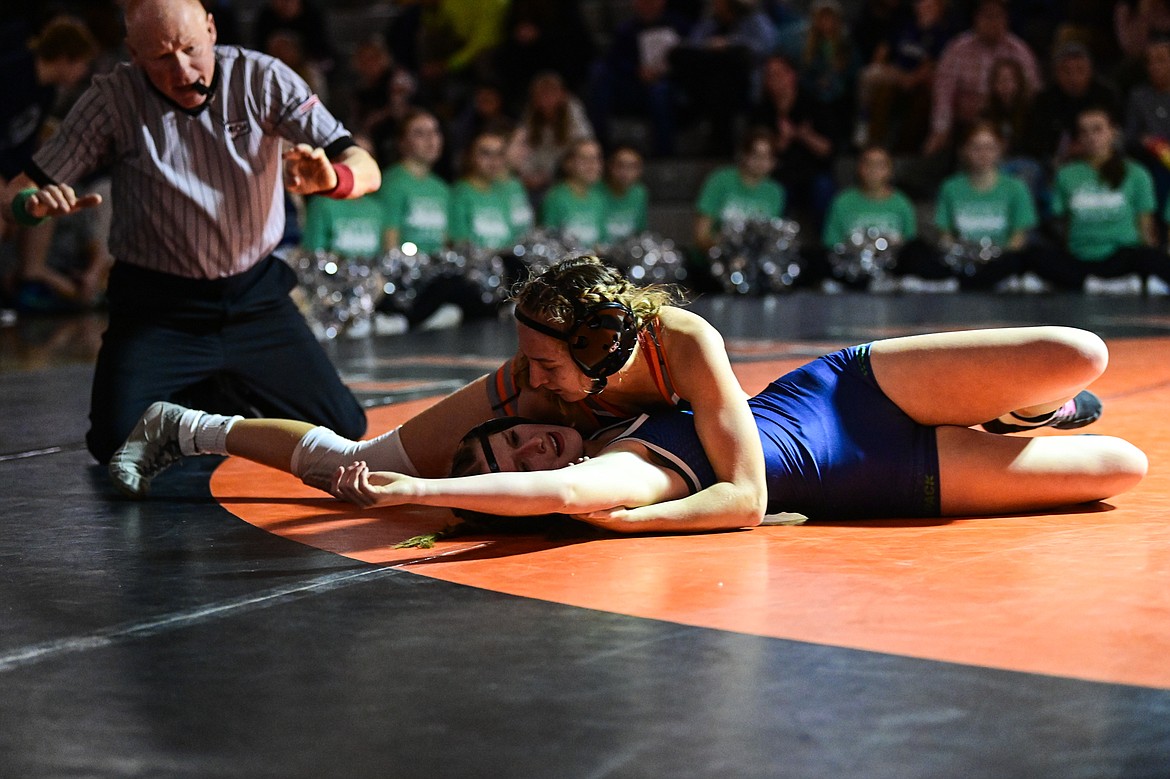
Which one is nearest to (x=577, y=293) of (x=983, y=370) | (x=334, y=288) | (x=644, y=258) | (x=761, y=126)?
(x=983, y=370)

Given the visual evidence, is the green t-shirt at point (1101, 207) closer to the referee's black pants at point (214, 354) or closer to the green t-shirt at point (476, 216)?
the green t-shirt at point (476, 216)

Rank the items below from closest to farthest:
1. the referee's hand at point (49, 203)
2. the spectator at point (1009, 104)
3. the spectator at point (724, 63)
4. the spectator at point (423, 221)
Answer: the referee's hand at point (49, 203), the spectator at point (423, 221), the spectator at point (1009, 104), the spectator at point (724, 63)

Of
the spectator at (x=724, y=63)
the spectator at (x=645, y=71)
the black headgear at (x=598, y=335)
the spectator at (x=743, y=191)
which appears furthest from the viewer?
the spectator at (x=645, y=71)

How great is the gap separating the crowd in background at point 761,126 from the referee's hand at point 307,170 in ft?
14.6

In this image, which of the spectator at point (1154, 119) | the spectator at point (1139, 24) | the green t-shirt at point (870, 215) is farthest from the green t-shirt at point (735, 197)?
the spectator at point (1139, 24)

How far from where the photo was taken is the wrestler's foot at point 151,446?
10.6ft

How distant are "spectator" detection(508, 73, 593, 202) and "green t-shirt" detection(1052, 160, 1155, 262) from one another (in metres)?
3.13

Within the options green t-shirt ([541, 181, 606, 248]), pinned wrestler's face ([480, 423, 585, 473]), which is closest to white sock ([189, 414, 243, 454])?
pinned wrestler's face ([480, 423, 585, 473])

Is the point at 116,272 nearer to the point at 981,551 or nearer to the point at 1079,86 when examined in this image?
the point at 981,551

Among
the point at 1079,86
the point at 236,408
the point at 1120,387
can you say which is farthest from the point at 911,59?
the point at 236,408

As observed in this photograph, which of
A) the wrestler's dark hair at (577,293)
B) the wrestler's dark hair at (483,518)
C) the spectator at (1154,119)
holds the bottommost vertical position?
the wrestler's dark hair at (483,518)

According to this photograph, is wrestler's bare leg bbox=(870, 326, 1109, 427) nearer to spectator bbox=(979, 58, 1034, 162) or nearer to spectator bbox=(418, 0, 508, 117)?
spectator bbox=(979, 58, 1034, 162)

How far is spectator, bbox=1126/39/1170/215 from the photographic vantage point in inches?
359

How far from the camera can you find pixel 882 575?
93.5 inches
